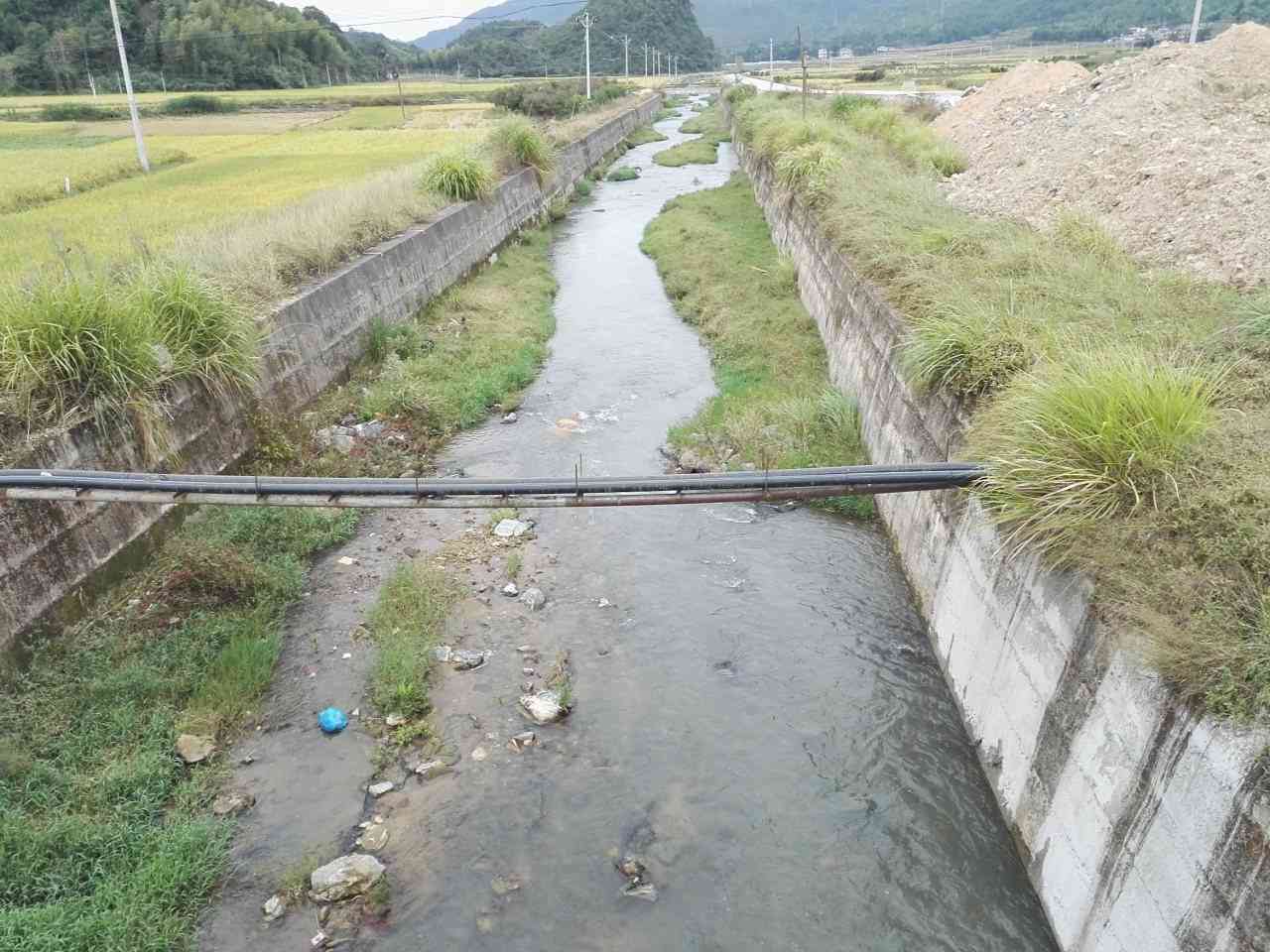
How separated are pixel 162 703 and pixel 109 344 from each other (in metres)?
3.27

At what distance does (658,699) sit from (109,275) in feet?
23.8

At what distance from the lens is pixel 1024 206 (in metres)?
12.2

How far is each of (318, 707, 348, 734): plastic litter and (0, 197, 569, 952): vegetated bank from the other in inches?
11.1

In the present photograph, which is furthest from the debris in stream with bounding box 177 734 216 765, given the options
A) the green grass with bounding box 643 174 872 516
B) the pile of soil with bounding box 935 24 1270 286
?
the pile of soil with bounding box 935 24 1270 286

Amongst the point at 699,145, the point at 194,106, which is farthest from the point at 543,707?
the point at 194,106

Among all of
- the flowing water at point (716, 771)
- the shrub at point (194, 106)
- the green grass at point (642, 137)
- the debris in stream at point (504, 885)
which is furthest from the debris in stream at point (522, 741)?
the shrub at point (194, 106)

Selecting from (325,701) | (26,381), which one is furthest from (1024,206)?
(26,381)

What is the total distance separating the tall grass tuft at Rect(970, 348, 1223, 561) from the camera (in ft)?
14.3

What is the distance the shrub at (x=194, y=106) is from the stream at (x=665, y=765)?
45.2m

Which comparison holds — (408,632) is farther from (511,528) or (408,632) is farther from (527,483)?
(527,483)

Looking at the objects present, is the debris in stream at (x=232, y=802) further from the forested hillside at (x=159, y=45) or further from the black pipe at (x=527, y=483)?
the forested hillside at (x=159, y=45)

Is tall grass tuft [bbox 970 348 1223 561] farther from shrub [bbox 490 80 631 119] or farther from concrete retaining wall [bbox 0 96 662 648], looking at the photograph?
shrub [bbox 490 80 631 119]

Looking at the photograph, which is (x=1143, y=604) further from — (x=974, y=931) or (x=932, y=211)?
(x=932, y=211)

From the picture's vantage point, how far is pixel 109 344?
687 cm
